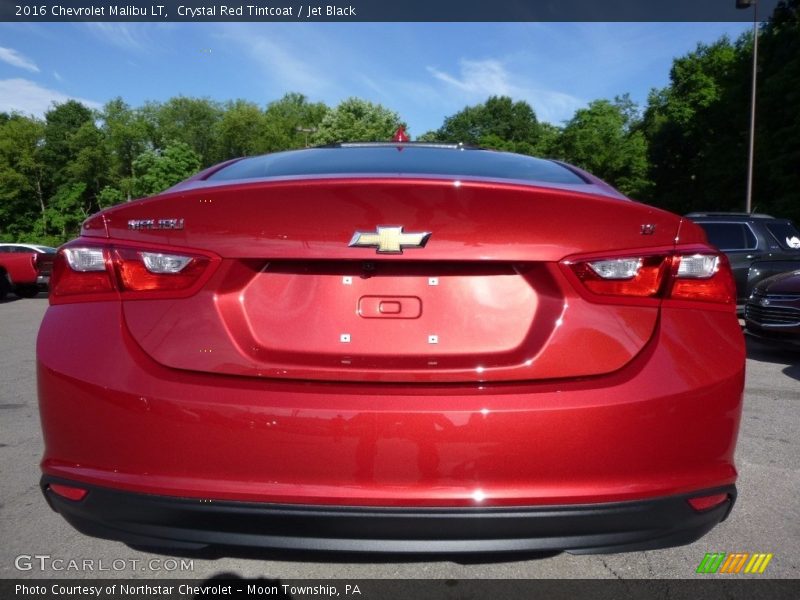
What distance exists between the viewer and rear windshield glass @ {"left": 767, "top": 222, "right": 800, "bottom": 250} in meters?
11.2

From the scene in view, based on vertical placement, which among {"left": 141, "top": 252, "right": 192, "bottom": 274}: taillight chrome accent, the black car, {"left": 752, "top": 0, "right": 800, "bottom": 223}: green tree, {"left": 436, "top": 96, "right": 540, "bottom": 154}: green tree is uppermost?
{"left": 436, "top": 96, "right": 540, "bottom": 154}: green tree

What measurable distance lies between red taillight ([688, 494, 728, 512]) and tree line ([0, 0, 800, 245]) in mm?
31171

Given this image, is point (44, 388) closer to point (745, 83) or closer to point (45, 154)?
point (745, 83)

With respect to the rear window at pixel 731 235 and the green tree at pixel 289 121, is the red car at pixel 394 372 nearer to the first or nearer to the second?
the rear window at pixel 731 235

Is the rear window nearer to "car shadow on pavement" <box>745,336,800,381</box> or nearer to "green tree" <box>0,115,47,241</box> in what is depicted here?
"car shadow on pavement" <box>745,336,800,381</box>

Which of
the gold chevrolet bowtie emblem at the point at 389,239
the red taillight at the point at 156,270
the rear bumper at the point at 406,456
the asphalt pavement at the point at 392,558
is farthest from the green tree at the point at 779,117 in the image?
the red taillight at the point at 156,270

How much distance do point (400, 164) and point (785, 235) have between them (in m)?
11.4

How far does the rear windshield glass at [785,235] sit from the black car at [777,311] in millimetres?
4314

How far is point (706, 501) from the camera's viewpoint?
1816 millimetres

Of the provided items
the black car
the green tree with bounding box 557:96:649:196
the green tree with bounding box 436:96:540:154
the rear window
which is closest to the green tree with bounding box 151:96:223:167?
the green tree with bounding box 436:96:540:154

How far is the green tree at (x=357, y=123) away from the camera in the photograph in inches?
2517

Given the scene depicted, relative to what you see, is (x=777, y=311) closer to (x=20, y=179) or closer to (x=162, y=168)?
(x=162, y=168)

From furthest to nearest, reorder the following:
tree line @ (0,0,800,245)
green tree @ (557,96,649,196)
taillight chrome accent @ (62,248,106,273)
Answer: green tree @ (557,96,649,196), tree line @ (0,0,800,245), taillight chrome accent @ (62,248,106,273)

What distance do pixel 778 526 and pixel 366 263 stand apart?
2.35m
